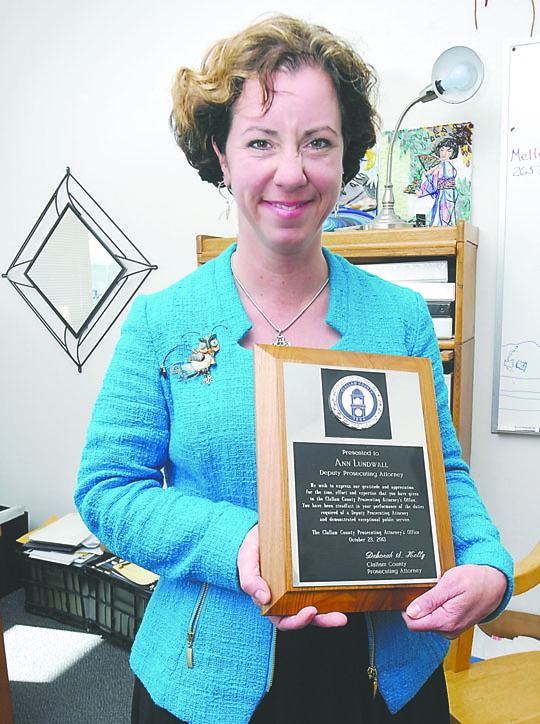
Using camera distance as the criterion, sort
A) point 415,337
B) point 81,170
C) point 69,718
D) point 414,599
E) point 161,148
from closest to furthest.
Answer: point 414,599 < point 415,337 < point 69,718 < point 161,148 < point 81,170

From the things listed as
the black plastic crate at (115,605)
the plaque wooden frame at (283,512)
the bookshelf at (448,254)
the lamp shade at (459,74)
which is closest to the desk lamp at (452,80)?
the lamp shade at (459,74)

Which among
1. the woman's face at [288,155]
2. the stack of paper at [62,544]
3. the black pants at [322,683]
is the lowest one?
the stack of paper at [62,544]

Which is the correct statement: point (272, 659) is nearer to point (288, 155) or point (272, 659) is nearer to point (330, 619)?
point (330, 619)

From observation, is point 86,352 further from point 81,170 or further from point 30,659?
point 30,659

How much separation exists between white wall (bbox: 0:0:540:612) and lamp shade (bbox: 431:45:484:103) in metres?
0.20

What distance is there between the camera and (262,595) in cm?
66

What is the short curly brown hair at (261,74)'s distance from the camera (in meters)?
0.77

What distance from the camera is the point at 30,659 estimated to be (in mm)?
2309

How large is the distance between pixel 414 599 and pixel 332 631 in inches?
6.1

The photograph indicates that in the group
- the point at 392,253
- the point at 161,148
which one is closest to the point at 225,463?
the point at 392,253

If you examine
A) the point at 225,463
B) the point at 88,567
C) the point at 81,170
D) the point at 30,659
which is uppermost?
the point at 81,170

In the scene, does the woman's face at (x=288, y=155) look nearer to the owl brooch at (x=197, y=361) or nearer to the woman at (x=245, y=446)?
the woman at (x=245, y=446)

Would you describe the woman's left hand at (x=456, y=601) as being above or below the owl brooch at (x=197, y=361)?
below

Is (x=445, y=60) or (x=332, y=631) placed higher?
(x=445, y=60)
